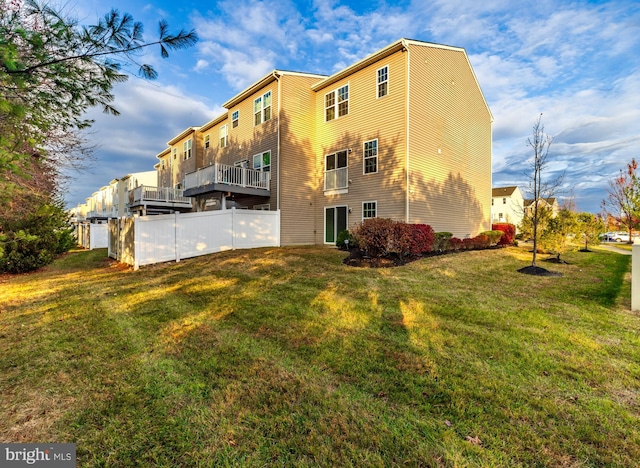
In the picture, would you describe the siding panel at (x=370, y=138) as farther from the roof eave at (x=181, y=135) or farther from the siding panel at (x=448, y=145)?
the roof eave at (x=181, y=135)

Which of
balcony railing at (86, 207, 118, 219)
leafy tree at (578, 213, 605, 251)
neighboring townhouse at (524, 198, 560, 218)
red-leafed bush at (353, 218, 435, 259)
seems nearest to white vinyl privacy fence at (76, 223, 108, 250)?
balcony railing at (86, 207, 118, 219)

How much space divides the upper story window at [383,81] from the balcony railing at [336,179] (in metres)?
3.94

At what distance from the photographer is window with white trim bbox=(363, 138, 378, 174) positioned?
45.6 ft

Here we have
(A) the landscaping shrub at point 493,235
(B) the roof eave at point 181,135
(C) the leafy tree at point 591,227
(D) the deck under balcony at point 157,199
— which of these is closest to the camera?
(C) the leafy tree at point 591,227

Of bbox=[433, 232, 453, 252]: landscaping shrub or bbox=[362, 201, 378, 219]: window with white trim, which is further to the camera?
bbox=[362, 201, 378, 219]: window with white trim

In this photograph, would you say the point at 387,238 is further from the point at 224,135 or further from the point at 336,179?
the point at 224,135

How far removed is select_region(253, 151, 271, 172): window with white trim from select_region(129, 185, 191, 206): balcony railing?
16.3 feet

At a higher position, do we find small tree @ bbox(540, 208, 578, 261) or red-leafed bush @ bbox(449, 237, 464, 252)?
small tree @ bbox(540, 208, 578, 261)

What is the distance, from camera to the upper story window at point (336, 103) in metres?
15.2

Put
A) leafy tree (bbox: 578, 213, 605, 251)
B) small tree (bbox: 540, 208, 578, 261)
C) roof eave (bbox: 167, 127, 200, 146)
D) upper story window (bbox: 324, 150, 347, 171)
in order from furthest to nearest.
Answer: roof eave (bbox: 167, 127, 200, 146) < leafy tree (bbox: 578, 213, 605, 251) < upper story window (bbox: 324, 150, 347, 171) < small tree (bbox: 540, 208, 578, 261)

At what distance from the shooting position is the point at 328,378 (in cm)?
296

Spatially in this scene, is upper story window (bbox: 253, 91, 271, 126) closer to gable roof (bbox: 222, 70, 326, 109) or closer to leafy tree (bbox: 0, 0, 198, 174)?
gable roof (bbox: 222, 70, 326, 109)

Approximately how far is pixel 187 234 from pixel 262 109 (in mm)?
9132

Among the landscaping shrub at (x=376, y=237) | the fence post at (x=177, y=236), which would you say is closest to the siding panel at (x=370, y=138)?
the landscaping shrub at (x=376, y=237)
